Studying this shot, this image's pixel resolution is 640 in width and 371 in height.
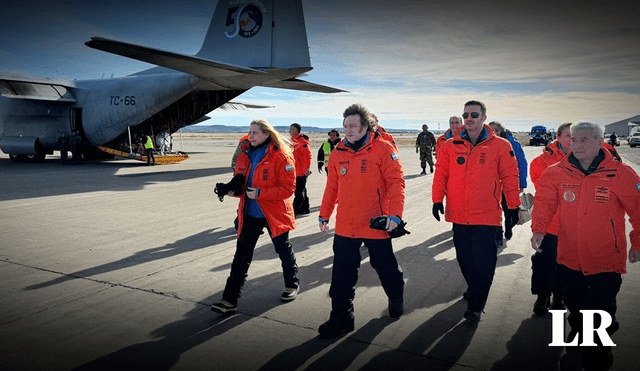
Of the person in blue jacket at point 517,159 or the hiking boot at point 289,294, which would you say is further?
the person in blue jacket at point 517,159

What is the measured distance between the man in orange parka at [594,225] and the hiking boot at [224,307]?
293 centimetres

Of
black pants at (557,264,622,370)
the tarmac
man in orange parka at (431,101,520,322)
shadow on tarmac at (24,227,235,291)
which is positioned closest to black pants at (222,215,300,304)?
the tarmac

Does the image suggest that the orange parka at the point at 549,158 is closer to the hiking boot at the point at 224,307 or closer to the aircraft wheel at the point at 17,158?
the hiking boot at the point at 224,307

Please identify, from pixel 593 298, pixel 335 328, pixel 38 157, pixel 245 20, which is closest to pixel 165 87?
pixel 245 20

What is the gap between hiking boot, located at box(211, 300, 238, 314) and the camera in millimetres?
4199

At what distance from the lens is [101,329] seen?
391 centimetres

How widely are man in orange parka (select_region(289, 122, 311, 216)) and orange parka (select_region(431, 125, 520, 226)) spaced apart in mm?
4706

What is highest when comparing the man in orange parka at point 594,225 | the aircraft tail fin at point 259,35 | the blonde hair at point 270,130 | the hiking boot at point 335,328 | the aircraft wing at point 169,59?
the aircraft tail fin at point 259,35

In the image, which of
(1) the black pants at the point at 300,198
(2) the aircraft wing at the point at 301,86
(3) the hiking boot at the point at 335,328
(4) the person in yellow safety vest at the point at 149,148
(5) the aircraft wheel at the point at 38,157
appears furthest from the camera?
(5) the aircraft wheel at the point at 38,157

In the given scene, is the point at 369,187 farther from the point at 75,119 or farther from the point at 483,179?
the point at 75,119

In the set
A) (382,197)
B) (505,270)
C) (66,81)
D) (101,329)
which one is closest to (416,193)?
(505,270)

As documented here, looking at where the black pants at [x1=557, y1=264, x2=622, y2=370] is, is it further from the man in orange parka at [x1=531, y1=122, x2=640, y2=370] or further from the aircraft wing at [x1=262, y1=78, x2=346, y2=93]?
the aircraft wing at [x1=262, y1=78, x2=346, y2=93]

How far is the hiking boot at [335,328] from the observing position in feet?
12.1

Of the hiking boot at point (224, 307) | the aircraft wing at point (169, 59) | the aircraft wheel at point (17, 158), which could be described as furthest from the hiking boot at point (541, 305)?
the aircraft wheel at point (17, 158)
